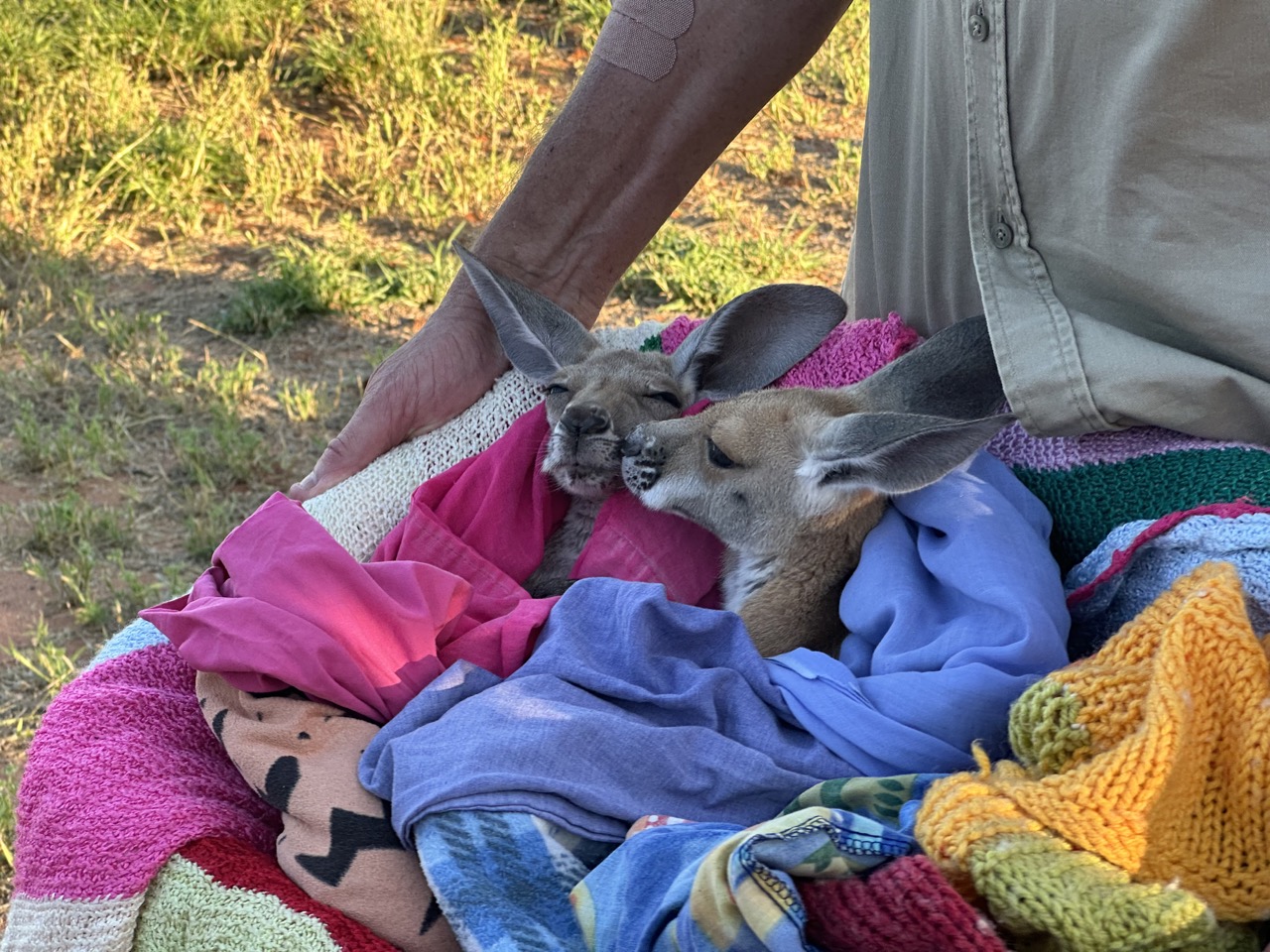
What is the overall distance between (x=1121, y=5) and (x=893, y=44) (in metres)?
0.62

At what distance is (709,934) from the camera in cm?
137

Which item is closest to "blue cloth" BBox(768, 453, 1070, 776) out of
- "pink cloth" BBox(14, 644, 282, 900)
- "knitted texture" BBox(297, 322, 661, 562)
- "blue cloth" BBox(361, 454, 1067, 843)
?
"blue cloth" BBox(361, 454, 1067, 843)

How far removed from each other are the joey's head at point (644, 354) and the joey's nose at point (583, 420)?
0.02 meters

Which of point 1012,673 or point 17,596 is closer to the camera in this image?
point 1012,673

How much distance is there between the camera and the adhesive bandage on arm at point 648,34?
264 cm

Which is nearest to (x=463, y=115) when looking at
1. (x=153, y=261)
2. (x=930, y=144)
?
(x=153, y=261)

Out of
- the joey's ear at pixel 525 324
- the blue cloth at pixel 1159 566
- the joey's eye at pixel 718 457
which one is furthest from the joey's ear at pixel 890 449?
the joey's ear at pixel 525 324

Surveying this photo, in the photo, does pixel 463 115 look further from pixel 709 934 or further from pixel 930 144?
pixel 709 934

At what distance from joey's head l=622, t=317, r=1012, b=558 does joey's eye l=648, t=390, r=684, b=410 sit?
0.69ft

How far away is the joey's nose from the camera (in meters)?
2.47

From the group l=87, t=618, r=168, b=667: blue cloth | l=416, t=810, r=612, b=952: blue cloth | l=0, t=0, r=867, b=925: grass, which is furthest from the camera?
l=0, t=0, r=867, b=925: grass

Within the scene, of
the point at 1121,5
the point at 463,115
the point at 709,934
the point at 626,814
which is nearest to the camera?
the point at 709,934

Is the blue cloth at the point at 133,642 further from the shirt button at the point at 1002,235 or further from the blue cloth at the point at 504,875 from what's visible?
the shirt button at the point at 1002,235

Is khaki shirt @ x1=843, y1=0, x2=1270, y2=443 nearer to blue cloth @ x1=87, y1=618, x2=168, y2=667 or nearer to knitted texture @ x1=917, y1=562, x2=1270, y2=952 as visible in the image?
knitted texture @ x1=917, y1=562, x2=1270, y2=952
